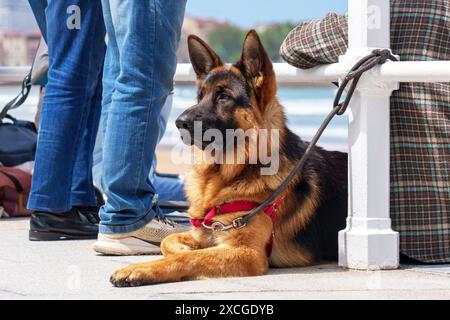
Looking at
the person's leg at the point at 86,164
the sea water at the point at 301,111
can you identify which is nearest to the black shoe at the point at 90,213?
the person's leg at the point at 86,164

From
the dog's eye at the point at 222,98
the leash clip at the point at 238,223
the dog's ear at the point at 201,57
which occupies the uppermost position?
the dog's ear at the point at 201,57

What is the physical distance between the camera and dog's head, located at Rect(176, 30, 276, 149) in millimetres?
3662

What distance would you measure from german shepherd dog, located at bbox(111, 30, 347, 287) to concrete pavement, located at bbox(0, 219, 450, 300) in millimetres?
119

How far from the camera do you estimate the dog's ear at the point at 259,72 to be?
3.71m

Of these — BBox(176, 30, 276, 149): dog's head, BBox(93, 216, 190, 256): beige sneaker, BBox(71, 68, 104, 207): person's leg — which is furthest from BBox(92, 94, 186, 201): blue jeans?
BBox(176, 30, 276, 149): dog's head

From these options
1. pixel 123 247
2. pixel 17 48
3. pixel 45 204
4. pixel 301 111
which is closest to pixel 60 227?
pixel 45 204

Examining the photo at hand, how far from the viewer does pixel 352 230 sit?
366 cm

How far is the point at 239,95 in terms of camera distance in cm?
373

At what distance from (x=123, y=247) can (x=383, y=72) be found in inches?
56.3

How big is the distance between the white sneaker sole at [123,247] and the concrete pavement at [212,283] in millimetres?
54

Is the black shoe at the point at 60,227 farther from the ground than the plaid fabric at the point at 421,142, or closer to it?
closer to it

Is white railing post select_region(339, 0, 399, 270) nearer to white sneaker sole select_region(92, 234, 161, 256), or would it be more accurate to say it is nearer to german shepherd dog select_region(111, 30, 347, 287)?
german shepherd dog select_region(111, 30, 347, 287)

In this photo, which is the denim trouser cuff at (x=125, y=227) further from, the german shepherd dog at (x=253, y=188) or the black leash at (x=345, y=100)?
the black leash at (x=345, y=100)
